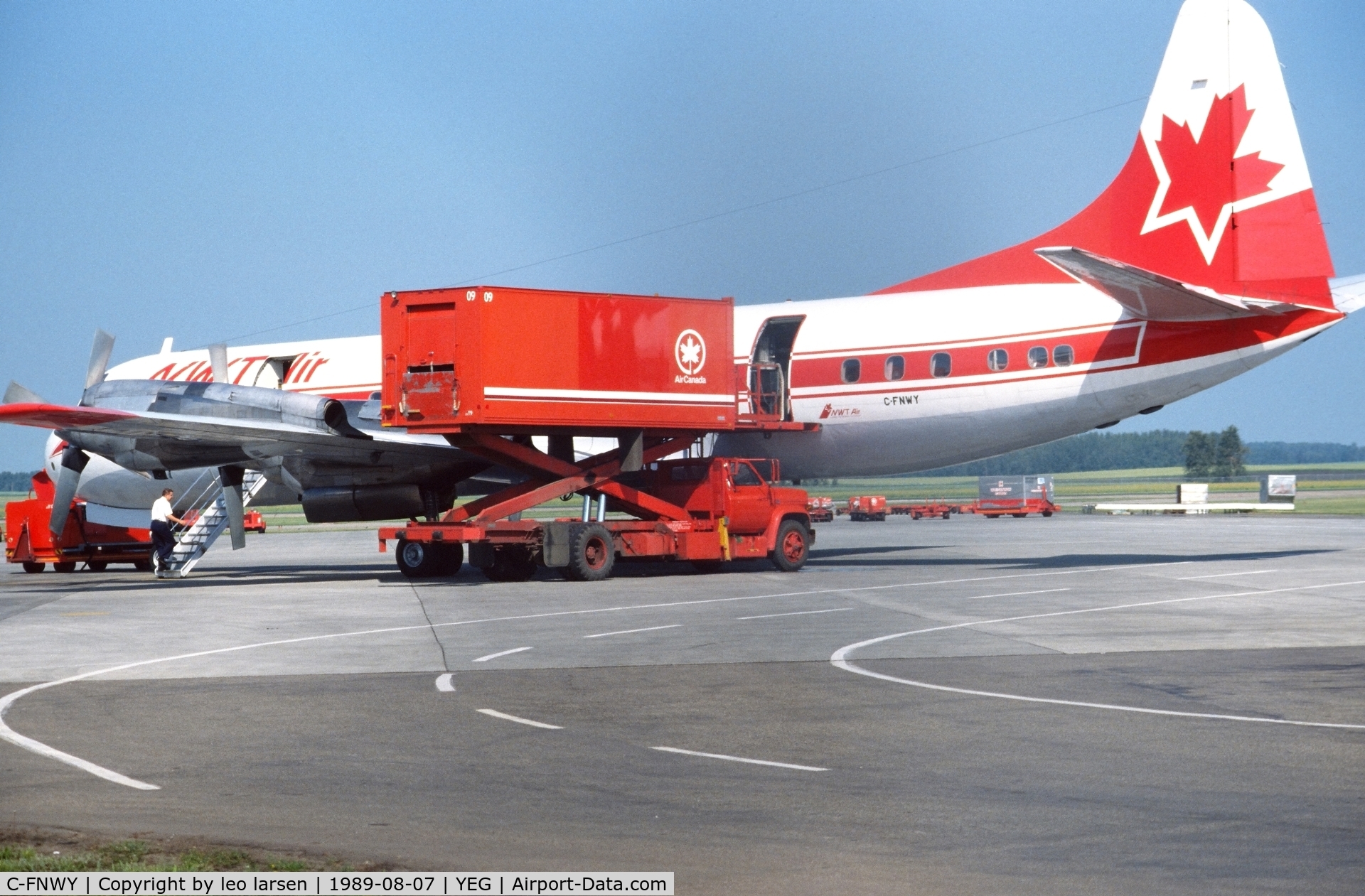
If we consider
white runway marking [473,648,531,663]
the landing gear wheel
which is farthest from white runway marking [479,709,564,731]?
the landing gear wheel

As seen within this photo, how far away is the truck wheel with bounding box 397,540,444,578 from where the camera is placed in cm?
2806

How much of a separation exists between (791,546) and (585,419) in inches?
212

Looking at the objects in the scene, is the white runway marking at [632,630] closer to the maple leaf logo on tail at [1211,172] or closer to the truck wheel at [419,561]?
the truck wheel at [419,561]

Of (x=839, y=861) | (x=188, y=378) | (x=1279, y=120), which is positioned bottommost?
(x=839, y=861)

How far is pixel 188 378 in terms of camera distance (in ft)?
118

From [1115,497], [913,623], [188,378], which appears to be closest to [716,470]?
[913,623]

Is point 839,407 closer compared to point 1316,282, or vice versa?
point 1316,282

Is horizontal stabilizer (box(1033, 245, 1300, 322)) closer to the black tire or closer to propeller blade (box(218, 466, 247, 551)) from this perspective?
the black tire

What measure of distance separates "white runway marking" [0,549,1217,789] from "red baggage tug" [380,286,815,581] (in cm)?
270

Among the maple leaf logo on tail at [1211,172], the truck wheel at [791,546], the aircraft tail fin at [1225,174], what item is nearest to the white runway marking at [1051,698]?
the aircraft tail fin at [1225,174]

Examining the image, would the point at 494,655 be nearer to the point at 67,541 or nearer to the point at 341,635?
the point at 341,635

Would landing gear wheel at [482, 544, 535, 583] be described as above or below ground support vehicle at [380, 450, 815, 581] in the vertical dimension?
below

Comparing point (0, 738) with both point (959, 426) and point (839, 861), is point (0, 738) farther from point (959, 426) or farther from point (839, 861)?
point (959, 426)

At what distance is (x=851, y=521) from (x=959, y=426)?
36.1m
